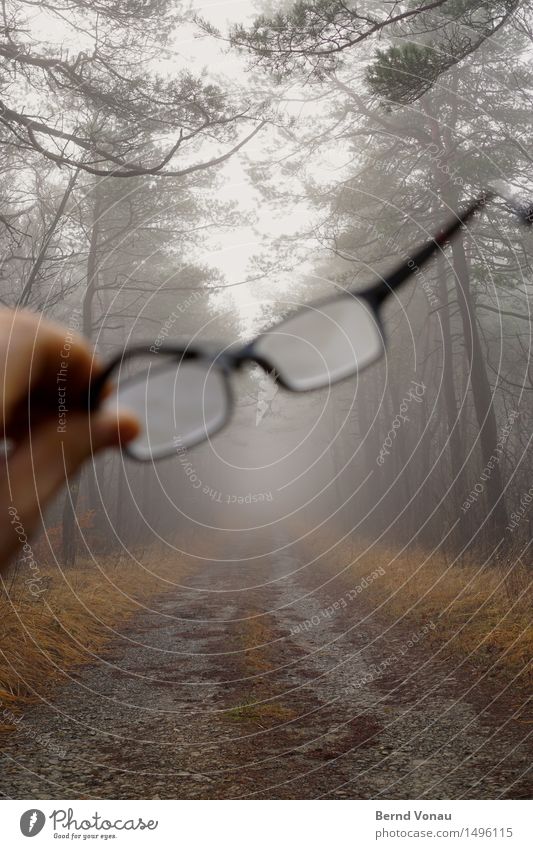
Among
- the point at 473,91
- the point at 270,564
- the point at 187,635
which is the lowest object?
the point at 270,564

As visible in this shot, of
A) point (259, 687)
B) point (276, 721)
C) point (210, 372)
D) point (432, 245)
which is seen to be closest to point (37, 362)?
point (210, 372)

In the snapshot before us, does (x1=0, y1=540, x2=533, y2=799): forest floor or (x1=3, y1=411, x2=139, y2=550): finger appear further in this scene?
(x1=0, y1=540, x2=533, y2=799): forest floor

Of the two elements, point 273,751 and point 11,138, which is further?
point 11,138

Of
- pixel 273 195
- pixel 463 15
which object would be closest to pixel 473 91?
pixel 273 195

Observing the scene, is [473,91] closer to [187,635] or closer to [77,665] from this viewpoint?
[187,635]

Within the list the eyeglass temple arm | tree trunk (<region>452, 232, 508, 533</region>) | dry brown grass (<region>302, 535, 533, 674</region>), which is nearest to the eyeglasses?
the eyeglass temple arm

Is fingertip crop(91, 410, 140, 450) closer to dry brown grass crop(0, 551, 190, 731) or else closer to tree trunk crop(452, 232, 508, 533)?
dry brown grass crop(0, 551, 190, 731)
